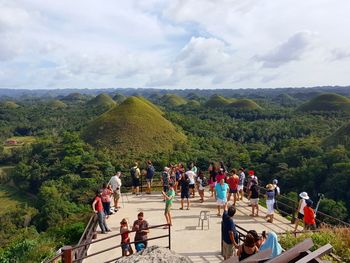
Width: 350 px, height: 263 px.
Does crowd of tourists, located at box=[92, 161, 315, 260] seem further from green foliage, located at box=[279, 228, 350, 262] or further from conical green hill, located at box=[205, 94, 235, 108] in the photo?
conical green hill, located at box=[205, 94, 235, 108]

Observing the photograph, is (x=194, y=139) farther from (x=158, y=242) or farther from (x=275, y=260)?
(x=275, y=260)

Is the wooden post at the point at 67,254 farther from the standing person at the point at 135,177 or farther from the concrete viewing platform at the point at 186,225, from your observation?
the standing person at the point at 135,177

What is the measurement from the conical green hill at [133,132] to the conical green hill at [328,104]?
67.1 m

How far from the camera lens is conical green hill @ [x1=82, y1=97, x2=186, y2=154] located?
6906 centimetres

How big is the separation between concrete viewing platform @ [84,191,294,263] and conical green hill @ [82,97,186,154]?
50.7 metres

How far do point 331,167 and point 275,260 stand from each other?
4508cm

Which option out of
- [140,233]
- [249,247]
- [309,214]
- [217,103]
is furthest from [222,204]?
[217,103]

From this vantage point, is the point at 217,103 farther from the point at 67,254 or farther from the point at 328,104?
the point at 67,254

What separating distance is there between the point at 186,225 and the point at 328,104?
12654 cm

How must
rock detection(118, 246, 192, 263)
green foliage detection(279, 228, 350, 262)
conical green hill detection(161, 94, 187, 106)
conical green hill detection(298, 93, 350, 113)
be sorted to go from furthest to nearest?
1. conical green hill detection(161, 94, 187, 106)
2. conical green hill detection(298, 93, 350, 113)
3. green foliage detection(279, 228, 350, 262)
4. rock detection(118, 246, 192, 263)

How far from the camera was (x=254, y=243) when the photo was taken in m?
6.80

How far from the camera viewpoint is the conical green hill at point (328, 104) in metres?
124

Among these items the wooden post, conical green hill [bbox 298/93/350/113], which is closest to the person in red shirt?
the wooden post

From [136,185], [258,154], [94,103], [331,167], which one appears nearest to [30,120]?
[94,103]
